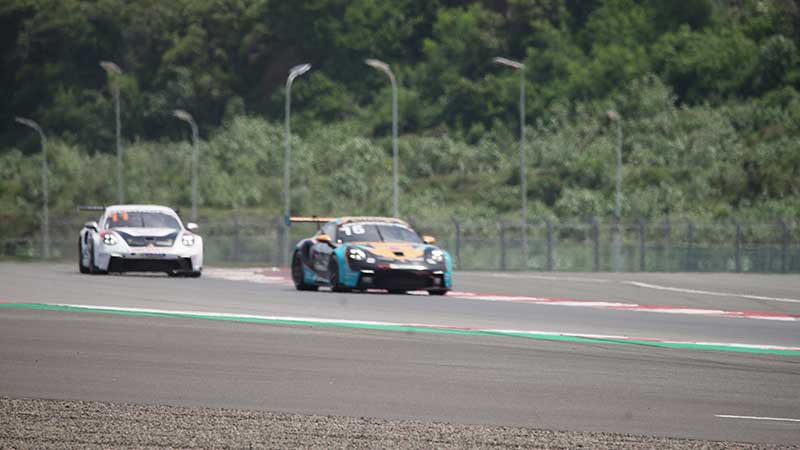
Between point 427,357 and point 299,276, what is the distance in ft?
43.9

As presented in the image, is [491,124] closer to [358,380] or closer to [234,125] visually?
[234,125]

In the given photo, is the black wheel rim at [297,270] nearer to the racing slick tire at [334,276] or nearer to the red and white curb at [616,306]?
the racing slick tire at [334,276]

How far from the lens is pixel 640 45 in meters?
98.1

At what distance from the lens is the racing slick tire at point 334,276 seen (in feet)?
88.5

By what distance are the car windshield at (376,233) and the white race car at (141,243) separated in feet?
14.8

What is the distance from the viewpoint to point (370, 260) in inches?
1048

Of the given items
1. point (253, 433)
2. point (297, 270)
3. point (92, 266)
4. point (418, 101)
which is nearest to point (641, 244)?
point (92, 266)

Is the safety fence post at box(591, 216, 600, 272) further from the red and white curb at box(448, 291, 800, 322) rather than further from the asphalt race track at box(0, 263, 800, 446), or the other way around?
the asphalt race track at box(0, 263, 800, 446)

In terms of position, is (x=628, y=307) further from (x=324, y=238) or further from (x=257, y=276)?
(x=257, y=276)

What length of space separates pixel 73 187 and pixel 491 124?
84.7 ft

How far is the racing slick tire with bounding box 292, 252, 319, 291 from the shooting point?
2811 centimetres

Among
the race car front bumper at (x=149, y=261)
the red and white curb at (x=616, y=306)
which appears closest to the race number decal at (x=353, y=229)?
the red and white curb at (x=616, y=306)

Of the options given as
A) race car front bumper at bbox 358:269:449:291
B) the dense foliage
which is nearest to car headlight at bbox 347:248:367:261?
race car front bumper at bbox 358:269:449:291

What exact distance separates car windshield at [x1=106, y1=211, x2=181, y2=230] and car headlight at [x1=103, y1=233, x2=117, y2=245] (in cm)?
59
